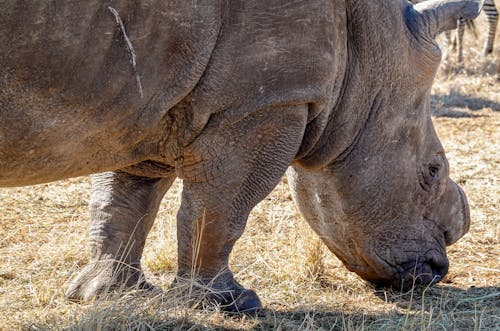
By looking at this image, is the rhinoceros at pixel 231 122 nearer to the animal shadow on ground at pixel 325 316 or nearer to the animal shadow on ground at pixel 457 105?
the animal shadow on ground at pixel 325 316

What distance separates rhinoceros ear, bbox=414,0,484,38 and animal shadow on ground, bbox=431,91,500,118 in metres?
5.71

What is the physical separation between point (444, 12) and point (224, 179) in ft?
5.07

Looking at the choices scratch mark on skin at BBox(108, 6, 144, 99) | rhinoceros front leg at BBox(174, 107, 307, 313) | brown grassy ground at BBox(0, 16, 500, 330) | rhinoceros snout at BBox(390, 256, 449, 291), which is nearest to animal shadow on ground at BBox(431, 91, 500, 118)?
brown grassy ground at BBox(0, 16, 500, 330)

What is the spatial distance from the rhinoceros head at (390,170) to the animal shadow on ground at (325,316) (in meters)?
0.18

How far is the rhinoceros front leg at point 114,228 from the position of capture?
4.96m

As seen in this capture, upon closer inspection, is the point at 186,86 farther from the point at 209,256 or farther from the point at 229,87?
the point at 209,256

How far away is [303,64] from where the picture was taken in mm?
4148

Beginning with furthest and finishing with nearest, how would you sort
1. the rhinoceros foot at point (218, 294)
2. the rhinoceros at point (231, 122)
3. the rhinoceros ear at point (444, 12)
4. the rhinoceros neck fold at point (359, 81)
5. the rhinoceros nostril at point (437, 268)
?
the rhinoceros nostril at point (437, 268)
the rhinoceros ear at point (444, 12)
the rhinoceros neck fold at point (359, 81)
the rhinoceros foot at point (218, 294)
the rhinoceros at point (231, 122)

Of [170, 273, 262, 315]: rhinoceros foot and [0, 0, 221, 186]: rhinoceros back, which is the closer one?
[0, 0, 221, 186]: rhinoceros back

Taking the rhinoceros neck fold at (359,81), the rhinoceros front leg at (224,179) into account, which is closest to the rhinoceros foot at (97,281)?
the rhinoceros front leg at (224,179)

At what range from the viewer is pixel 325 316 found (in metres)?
4.76

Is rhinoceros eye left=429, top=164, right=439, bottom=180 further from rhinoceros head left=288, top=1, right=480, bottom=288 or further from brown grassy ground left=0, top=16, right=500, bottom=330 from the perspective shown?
brown grassy ground left=0, top=16, right=500, bottom=330

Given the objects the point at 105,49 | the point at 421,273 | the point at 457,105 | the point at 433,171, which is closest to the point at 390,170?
the point at 433,171

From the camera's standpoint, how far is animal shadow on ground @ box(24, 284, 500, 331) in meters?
4.11
